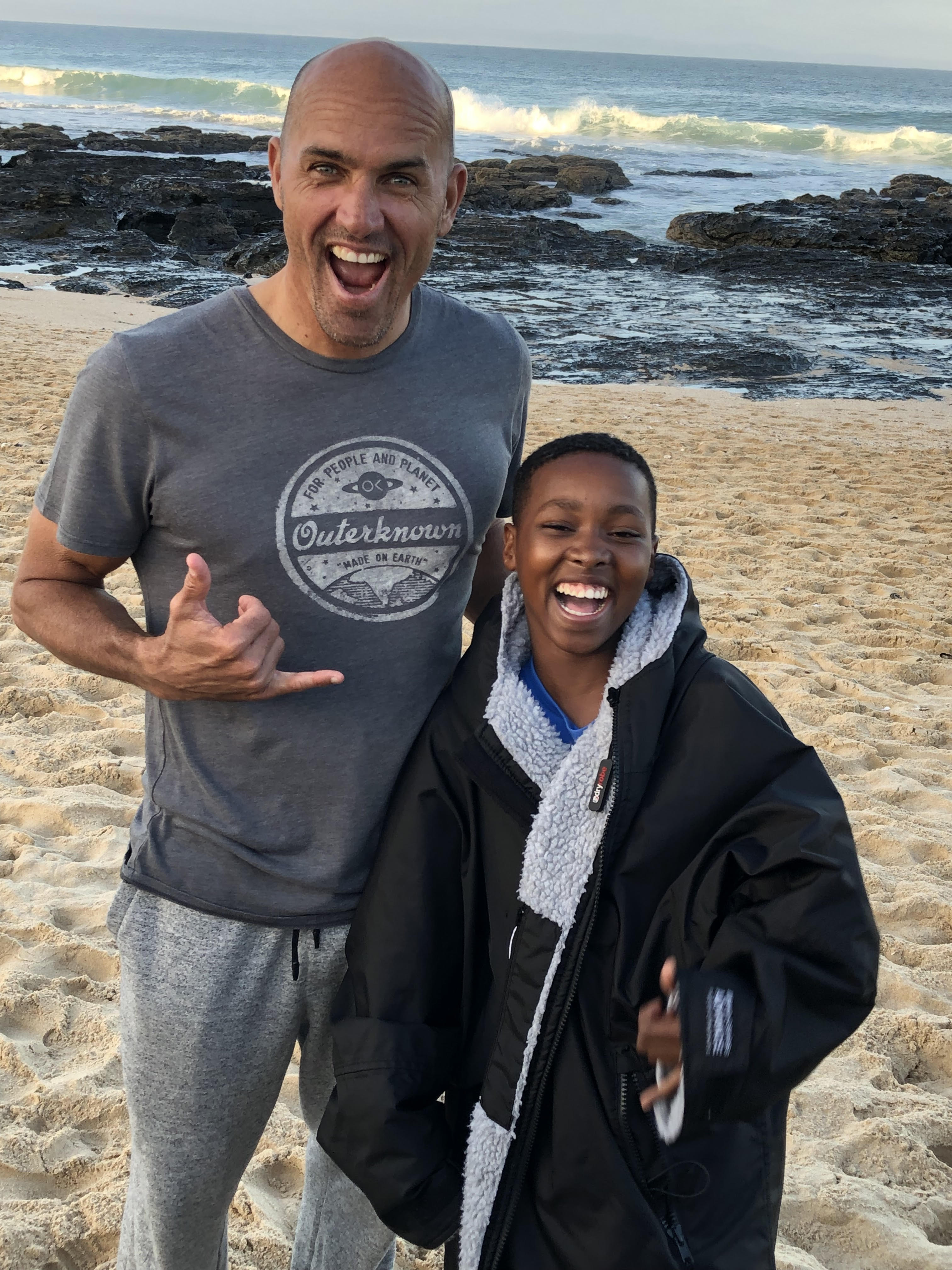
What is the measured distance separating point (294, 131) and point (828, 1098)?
8.73ft

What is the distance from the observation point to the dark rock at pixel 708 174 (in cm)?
3616

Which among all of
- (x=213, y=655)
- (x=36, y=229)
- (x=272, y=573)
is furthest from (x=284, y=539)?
(x=36, y=229)

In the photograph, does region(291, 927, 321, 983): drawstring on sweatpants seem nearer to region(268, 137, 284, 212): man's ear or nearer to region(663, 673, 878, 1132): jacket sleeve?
region(663, 673, 878, 1132): jacket sleeve

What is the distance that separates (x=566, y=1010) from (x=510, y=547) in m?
0.81

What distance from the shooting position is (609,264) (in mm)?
20438

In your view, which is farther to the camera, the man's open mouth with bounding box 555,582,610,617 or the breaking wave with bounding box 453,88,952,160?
the breaking wave with bounding box 453,88,952,160

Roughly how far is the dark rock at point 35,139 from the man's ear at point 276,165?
33593mm

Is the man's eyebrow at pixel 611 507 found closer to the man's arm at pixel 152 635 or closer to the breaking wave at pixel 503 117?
the man's arm at pixel 152 635

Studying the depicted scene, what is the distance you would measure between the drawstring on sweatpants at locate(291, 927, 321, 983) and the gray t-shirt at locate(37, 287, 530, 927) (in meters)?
0.03

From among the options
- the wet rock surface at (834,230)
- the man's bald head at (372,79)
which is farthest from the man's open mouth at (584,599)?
the wet rock surface at (834,230)

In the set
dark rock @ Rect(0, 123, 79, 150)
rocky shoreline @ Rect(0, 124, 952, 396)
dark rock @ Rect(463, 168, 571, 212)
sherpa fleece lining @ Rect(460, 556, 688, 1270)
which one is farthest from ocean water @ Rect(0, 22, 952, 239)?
sherpa fleece lining @ Rect(460, 556, 688, 1270)

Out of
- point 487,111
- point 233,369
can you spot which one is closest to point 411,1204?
point 233,369

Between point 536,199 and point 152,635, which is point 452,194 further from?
point 536,199

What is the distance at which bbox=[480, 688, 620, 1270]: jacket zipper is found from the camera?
5.19 feet
